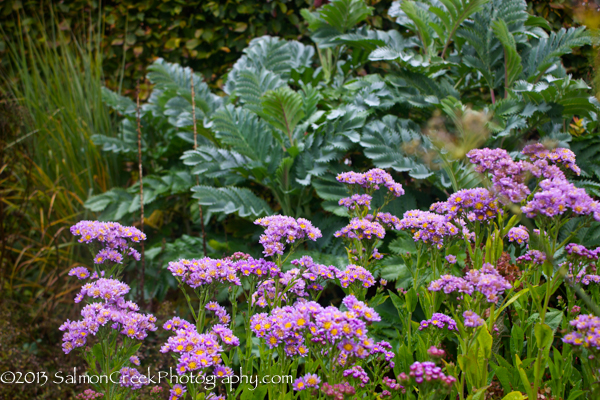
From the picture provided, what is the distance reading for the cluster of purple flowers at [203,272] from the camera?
117 cm

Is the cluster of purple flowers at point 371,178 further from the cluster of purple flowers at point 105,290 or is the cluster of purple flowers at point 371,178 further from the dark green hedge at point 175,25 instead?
the dark green hedge at point 175,25

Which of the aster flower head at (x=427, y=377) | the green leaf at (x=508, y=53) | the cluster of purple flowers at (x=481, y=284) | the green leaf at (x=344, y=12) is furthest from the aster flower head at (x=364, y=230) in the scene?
the green leaf at (x=344, y=12)

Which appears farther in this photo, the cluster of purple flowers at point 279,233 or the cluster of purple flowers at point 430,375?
the cluster of purple flowers at point 279,233

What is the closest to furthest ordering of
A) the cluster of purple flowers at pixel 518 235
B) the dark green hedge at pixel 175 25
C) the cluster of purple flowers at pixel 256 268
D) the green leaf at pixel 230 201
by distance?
1. the cluster of purple flowers at pixel 256 268
2. the cluster of purple flowers at pixel 518 235
3. the green leaf at pixel 230 201
4. the dark green hedge at pixel 175 25

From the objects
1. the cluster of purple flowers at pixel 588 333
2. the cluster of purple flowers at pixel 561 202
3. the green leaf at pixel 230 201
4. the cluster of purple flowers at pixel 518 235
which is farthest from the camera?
the green leaf at pixel 230 201

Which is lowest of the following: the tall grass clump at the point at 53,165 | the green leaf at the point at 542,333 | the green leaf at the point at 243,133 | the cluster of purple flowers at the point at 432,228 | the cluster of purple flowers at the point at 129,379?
the tall grass clump at the point at 53,165

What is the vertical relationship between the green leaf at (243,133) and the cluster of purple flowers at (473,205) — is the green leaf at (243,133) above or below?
below

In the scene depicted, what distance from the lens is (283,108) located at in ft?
7.65

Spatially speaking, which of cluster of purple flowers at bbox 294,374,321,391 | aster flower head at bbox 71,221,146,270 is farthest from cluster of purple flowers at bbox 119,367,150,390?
cluster of purple flowers at bbox 294,374,321,391

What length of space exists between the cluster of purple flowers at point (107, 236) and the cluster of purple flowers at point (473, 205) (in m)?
0.94

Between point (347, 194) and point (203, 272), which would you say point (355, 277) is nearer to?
point (203, 272)

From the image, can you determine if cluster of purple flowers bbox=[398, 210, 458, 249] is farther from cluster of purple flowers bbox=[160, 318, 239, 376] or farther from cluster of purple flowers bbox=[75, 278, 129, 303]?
cluster of purple flowers bbox=[75, 278, 129, 303]

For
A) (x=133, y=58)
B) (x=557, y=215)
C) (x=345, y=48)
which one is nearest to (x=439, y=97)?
(x=345, y=48)

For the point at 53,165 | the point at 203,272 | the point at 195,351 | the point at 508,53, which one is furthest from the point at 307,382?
the point at 53,165
